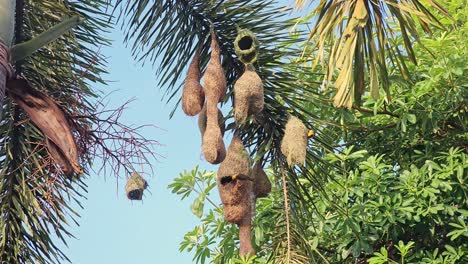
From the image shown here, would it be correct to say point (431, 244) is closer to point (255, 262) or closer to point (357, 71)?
point (255, 262)

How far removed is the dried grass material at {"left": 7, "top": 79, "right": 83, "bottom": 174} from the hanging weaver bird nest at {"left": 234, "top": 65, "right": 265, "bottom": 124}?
36.0 inches

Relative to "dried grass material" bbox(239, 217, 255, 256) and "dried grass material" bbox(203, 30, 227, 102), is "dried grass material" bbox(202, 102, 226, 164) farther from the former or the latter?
"dried grass material" bbox(239, 217, 255, 256)

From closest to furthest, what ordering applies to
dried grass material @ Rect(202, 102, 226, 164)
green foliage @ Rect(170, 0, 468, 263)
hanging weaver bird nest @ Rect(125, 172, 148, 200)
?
hanging weaver bird nest @ Rect(125, 172, 148, 200), dried grass material @ Rect(202, 102, 226, 164), green foliage @ Rect(170, 0, 468, 263)

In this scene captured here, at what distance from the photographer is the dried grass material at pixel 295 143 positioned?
3.37 meters

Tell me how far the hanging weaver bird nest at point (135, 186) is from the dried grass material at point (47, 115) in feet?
1.81

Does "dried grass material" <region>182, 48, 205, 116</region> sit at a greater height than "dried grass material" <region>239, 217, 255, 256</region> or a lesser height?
greater

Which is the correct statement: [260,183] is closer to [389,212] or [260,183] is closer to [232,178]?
[232,178]

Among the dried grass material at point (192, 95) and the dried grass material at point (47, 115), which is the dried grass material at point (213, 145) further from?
the dried grass material at point (47, 115)

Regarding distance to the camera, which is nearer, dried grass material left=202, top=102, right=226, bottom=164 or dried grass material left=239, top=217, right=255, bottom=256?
dried grass material left=202, top=102, right=226, bottom=164

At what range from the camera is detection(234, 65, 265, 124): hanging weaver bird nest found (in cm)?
326

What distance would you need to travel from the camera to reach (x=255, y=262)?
5.82 metres

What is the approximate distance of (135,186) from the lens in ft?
9.98

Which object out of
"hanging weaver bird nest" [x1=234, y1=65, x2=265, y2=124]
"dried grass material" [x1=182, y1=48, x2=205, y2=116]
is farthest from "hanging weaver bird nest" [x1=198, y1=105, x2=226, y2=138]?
"hanging weaver bird nest" [x1=234, y1=65, x2=265, y2=124]

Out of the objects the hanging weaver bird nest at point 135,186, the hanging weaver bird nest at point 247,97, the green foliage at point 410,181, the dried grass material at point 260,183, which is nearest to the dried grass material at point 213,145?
the hanging weaver bird nest at point 247,97
